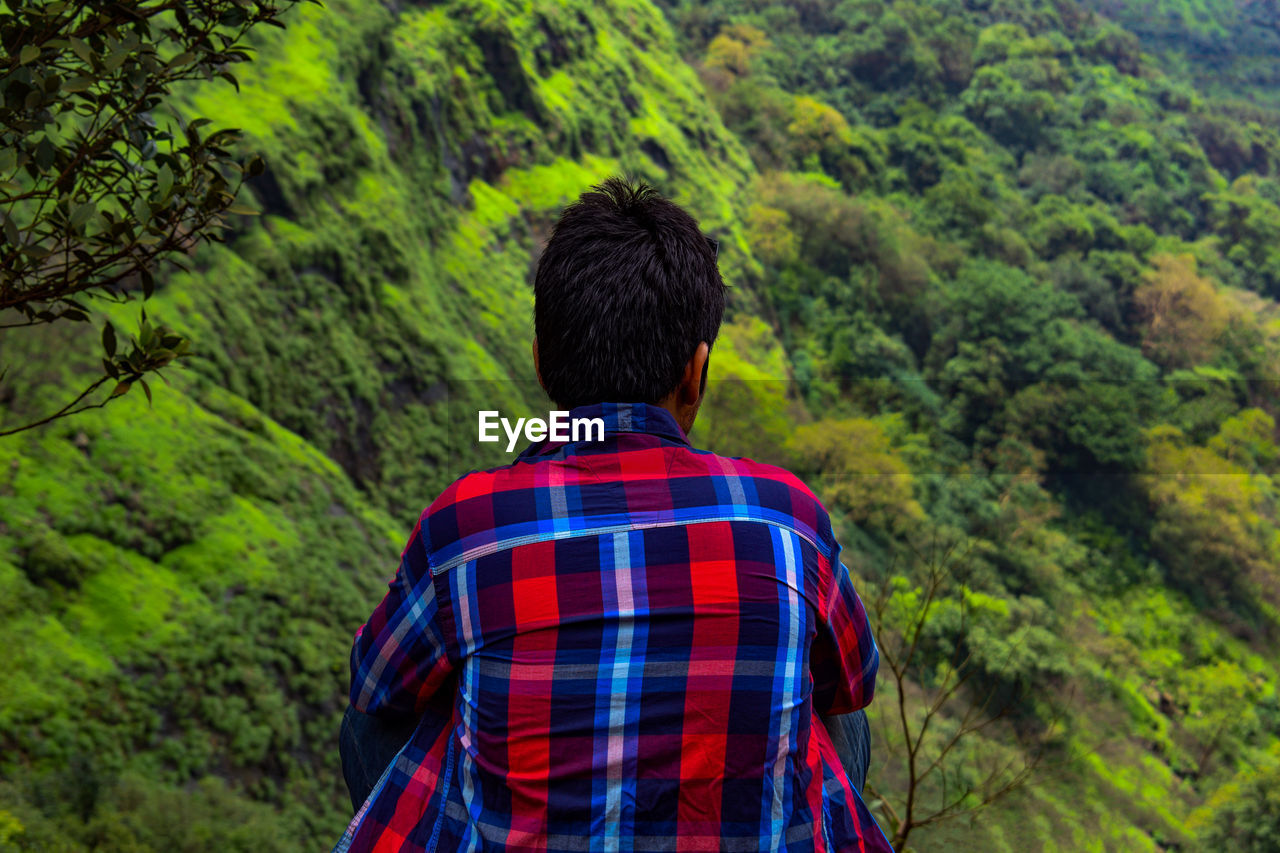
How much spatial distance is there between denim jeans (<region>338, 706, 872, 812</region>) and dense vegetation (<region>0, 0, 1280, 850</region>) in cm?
187

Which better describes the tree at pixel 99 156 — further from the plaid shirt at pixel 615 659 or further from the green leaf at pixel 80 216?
the plaid shirt at pixel 615 659

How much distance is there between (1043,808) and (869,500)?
5.21m

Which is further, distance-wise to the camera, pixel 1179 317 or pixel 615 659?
pixel 1179 317

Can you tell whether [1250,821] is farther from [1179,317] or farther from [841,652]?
[1179,317]

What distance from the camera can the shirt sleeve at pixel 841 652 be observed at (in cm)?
83

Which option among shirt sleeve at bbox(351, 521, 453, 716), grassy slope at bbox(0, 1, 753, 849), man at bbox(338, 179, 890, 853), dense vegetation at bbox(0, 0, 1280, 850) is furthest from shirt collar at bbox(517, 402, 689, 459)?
grassy slope at bbox(0, 1, 753, 849)

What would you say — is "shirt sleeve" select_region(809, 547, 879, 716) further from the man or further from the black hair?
the black hair

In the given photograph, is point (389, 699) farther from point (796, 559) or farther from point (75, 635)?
point (75, 635)

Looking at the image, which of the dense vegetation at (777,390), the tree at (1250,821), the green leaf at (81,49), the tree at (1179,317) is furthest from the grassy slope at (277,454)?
the tree at (1179,317)

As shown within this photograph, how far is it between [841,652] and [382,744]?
17.1 inches

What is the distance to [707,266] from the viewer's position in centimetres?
87

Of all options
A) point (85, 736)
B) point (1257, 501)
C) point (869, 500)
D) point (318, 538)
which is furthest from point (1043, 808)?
point (1257, 501)

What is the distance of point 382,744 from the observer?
0.87 m

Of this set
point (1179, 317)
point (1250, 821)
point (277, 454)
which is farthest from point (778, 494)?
point (1179, 317)
